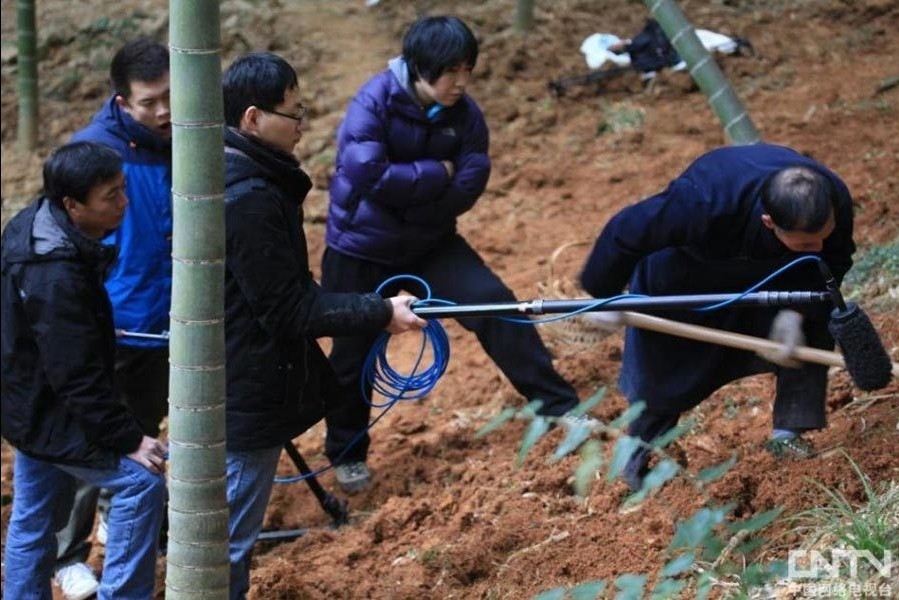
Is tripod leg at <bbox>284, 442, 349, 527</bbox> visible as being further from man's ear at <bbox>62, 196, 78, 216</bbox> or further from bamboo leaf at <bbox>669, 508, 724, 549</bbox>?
bamboo leaf at <bbox>669, 508, 724, 549</bbox>

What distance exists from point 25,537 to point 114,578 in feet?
1.57

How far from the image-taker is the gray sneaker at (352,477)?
5.56 meters

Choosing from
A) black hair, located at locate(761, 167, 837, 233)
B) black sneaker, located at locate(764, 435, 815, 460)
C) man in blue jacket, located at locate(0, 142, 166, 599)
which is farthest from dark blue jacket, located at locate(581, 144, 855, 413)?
man in blue jacket, located at locate(0, 142, 166, 599)

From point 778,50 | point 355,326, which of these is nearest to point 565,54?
point 778,50

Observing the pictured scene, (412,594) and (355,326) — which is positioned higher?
(355,326)

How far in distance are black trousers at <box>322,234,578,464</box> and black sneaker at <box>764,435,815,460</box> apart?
1050 millimetres

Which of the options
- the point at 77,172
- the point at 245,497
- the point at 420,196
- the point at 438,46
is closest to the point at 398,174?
the point at 420,196

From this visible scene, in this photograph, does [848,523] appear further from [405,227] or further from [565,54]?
[565,54]

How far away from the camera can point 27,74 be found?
386 inches

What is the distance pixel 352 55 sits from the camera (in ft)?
35.6

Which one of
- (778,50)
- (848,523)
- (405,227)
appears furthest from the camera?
(778,50)

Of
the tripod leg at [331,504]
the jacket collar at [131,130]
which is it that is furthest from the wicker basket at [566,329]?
the jacket collar at [131,130]

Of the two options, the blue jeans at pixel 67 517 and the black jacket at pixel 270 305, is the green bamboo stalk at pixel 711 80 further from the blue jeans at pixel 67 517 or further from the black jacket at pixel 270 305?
the blue jeans at pixel 67 517

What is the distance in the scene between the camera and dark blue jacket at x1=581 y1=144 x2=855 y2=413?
4008 mm
